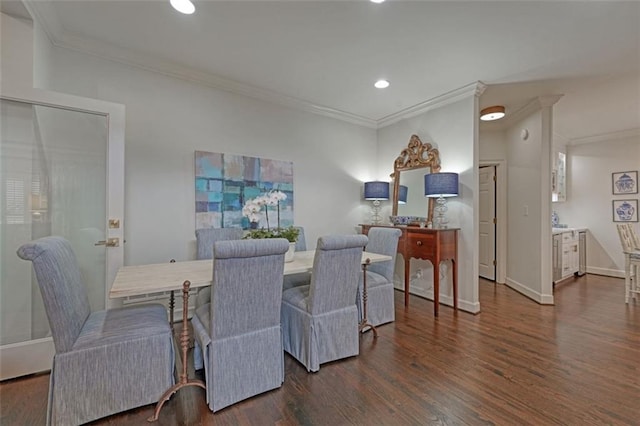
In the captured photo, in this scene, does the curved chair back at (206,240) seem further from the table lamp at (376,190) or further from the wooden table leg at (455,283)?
the wooden table leg at (455,283)

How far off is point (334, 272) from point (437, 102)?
274 cm

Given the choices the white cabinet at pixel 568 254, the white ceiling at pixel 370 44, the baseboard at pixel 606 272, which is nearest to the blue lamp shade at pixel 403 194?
the white ceiling at pixel 370 44

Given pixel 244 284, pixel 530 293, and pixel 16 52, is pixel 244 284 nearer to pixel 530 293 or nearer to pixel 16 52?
pixel 16 52

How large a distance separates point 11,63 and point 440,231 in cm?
381

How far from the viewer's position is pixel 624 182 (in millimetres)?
4875

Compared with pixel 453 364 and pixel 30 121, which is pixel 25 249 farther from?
pixel 453 364

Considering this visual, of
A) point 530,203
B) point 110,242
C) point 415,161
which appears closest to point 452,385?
point 110,242

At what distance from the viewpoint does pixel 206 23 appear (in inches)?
87.7

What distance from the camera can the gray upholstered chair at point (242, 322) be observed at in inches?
61.3

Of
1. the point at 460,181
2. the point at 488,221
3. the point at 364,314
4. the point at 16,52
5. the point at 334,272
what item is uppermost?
the point at 16,52

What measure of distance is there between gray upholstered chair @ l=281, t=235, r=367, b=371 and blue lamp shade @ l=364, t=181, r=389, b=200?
2067 millimetres

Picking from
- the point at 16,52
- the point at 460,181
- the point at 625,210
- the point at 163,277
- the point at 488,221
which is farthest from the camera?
the point at 625,210

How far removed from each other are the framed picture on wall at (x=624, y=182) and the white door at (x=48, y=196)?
7.22 m

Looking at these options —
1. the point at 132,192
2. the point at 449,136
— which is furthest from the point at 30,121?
the point at 449,136
